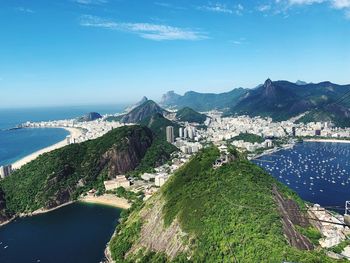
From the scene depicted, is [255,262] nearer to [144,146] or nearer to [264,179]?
[264,179]

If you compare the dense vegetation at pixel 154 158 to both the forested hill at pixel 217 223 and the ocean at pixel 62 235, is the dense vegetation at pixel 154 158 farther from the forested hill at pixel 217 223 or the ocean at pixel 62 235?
the forested hill at pixel 217 223

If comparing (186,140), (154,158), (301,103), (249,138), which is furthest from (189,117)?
(154,158)

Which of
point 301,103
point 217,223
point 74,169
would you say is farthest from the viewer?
point 301,103

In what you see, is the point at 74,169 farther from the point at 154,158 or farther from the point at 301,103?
the point at 301,103

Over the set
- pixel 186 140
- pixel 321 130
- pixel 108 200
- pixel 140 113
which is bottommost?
pixel 108 200

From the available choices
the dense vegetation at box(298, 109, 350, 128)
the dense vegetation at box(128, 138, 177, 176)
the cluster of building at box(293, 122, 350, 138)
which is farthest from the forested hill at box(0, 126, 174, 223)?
the dense vegetation at box(298, 109, 350, 128)

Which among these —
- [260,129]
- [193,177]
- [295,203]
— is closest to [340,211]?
[295,203]

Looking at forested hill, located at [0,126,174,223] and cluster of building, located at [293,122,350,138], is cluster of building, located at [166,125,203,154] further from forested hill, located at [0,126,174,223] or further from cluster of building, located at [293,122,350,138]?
cluster of building, located at [293,122,350,138]

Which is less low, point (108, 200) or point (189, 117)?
point (189, 117)
